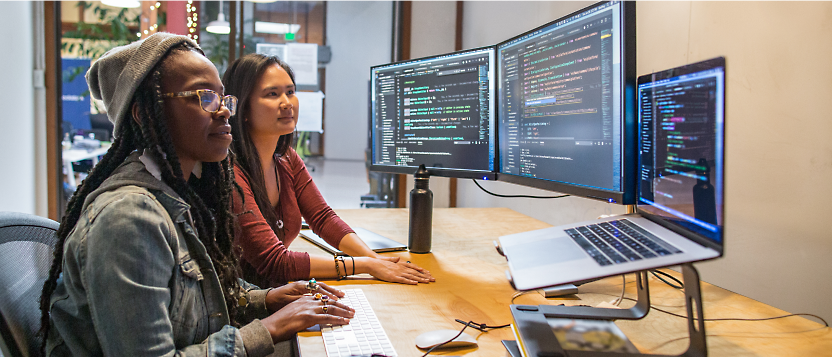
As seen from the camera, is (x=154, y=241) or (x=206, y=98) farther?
(x=206, y=98)

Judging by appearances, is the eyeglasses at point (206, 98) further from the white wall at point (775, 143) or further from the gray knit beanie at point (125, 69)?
the white wall at point (775, 143)

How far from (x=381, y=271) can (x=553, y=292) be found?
42cm

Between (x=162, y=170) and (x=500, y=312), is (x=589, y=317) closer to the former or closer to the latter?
(x=500, y=312)

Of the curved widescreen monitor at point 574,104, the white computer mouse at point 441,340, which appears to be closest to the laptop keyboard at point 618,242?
A: the curved widescreen monitor at point 574,104

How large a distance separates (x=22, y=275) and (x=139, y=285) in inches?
12.2

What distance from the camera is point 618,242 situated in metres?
0.75

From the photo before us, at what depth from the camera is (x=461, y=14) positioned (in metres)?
3.71

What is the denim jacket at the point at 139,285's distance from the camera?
0.73 m

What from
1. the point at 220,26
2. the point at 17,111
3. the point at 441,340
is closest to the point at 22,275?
the point at 441,340

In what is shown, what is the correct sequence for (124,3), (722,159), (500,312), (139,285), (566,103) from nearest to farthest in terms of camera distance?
(722,159) → (139,285) → (500,312) → (566,103) → (124,3)

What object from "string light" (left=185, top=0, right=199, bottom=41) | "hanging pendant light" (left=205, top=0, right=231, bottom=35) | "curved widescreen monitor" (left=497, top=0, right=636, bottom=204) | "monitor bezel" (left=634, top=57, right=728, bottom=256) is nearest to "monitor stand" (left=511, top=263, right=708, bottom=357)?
"monitor bezel" (left=634, top=57, right=728, bottom=256)

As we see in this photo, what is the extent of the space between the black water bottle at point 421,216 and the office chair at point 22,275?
2.89 feet

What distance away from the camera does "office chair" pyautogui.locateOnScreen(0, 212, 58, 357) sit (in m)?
0.77

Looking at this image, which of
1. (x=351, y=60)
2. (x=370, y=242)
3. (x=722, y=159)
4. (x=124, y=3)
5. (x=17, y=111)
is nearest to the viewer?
(x=722, y=159)
